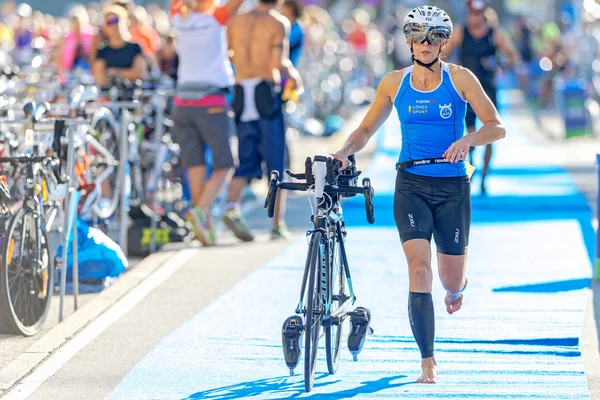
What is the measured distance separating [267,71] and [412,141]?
17.4ft

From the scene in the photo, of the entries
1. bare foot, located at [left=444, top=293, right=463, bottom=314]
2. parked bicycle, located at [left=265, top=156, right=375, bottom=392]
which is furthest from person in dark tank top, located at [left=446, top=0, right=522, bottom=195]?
parked bicycle, located at [left=265, top=156, right=375, bottom=392]

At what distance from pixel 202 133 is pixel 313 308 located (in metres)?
5.54

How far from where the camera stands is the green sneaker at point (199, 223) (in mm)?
11555

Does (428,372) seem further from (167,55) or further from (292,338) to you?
(167,55)

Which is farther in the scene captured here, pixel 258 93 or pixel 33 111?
pixel 258 93

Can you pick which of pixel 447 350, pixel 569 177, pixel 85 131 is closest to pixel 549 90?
pixel 569 177

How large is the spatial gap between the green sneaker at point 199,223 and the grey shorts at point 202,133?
42cm

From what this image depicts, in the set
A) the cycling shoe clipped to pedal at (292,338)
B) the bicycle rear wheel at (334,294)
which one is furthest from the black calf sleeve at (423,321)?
the cycling shoe clipped to pedal at (292,338)

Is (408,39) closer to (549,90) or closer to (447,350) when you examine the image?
(447,350)

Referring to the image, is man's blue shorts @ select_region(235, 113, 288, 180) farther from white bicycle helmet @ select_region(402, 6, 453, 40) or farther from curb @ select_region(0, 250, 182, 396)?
white bicycle helmet @ select_region(402, 6, 453, 40)

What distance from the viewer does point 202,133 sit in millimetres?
11672

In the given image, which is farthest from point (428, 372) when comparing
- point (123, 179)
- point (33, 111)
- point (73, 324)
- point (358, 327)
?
point (123, 179)

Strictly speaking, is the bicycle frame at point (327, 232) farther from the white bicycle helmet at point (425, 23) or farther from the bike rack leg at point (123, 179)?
the bike rack leg at point (123, 179)

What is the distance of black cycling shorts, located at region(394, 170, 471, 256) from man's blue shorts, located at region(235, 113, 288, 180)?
5190 millimetres
